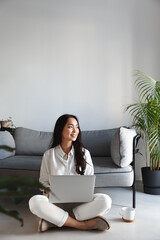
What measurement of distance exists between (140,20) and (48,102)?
1711mm

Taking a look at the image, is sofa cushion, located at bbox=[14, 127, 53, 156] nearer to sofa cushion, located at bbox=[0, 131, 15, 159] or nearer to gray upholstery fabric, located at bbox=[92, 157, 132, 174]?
sofa cushion, located at bbox=[0, 131, 15, 159]

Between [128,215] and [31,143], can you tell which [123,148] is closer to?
[128,215]

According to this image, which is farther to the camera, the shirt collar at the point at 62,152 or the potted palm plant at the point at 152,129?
the potted palm plant at the point at 152,129

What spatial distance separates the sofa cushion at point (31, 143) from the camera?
3.06m

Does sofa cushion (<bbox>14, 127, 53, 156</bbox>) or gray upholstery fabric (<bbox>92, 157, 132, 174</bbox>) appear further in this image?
sofa cushion (<bbox>14, 127, 53, 156</bbox>)

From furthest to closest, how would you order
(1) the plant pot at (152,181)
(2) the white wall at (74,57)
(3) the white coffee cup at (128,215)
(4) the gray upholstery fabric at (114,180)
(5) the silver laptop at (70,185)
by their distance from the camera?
(2) the white wall at (74,57), (1) the plant pot at (152,181), (4) the gray upholstery fabric at (114,180), (3) the white coffee cup at (128,215), (5) the silver laptop at (70,185)

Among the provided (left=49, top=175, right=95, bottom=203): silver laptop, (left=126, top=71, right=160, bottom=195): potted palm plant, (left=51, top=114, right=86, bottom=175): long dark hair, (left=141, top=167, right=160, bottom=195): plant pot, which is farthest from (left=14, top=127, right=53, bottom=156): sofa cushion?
(left=49, top=175, right=95, bottom=203): silver laptop

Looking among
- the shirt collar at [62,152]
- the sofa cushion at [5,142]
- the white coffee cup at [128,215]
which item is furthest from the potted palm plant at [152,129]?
the sofa cushion at [5,142]

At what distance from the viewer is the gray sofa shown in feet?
7.74

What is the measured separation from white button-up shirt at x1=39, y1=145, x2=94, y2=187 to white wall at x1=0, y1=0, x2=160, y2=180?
1.50 m

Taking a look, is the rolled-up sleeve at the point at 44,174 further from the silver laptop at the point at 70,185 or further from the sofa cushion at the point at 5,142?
the sofa cushion at the point at 5,142

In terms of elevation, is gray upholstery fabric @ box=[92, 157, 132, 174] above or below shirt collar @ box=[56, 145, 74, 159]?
below

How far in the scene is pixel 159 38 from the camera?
136 inches

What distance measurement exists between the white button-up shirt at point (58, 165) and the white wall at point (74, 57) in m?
1.50
